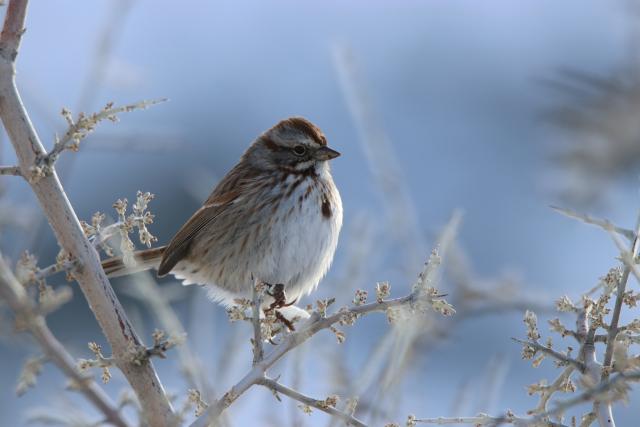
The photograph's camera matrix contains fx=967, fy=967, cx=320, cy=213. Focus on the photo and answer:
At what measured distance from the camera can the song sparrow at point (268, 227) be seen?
4.30 meters

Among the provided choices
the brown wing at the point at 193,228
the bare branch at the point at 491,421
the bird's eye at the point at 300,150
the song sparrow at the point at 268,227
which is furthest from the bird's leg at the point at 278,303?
the bare branch at the point at 491,421

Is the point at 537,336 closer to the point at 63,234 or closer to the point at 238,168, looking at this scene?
the point at 63,234

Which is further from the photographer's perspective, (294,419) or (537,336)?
(294,419)

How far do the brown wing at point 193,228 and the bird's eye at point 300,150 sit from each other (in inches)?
13.4

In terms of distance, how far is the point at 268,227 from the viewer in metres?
4.34

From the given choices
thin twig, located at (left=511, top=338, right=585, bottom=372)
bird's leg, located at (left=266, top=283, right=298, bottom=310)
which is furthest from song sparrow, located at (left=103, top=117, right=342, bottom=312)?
thin twig, located at (left=511, top=338, right=585, bottom=372)

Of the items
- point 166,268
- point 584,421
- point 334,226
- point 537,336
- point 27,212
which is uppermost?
point 334,226

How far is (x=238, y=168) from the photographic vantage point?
4.91 m

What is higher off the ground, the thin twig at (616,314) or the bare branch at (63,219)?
the thin twig at (616,314)

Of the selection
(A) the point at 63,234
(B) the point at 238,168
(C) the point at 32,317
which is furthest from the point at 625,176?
(C) the point at 32,317

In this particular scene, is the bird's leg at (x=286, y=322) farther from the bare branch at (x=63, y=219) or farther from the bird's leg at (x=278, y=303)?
the bare branch at (x=63, y=219)

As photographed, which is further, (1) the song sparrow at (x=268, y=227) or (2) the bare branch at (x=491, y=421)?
(1) the song sparrow at (x=268, y=227)

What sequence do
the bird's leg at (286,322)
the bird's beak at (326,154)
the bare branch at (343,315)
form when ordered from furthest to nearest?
the bird's beak at (326,154)
the bird's leg at (286,322)
the bare branch at (343,315)

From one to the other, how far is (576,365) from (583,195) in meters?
3.01
